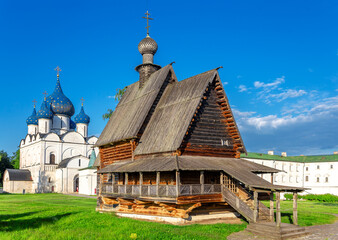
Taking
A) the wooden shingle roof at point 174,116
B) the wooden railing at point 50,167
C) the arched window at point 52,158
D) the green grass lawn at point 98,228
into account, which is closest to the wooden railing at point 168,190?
the green grass lawn at point 98,228

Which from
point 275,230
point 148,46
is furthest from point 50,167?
point 275,230

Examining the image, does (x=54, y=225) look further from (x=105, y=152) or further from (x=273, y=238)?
(x=273, y=238)

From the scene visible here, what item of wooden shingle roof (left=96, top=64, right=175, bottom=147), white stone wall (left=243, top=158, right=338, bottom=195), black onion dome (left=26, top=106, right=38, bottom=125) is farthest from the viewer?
black onion dome (left=26, top=106, right=38, bottom=125)

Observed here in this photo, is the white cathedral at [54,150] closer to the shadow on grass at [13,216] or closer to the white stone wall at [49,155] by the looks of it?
the white stone wall at [49,155]

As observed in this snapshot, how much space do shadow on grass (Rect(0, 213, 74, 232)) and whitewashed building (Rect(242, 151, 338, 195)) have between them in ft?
144

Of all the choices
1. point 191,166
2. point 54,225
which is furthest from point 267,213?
point 54,225

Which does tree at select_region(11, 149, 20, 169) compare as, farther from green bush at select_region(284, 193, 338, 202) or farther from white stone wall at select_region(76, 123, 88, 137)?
green bush at select_region(284, 193, 338, 202)

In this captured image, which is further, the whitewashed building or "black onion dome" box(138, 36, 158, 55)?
the whitewashed building

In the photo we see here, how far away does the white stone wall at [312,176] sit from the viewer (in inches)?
2368

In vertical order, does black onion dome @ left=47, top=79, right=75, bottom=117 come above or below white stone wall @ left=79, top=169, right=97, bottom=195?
above

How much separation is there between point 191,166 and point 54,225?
819cm

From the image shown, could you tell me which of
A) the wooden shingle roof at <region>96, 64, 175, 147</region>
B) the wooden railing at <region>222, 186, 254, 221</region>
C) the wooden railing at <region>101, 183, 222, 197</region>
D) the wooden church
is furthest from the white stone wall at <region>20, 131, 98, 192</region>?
the wooden railing at <region>222, 186, 254, 221</region>

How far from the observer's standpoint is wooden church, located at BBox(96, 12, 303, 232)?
17.6 m

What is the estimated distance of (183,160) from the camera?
1811cm
